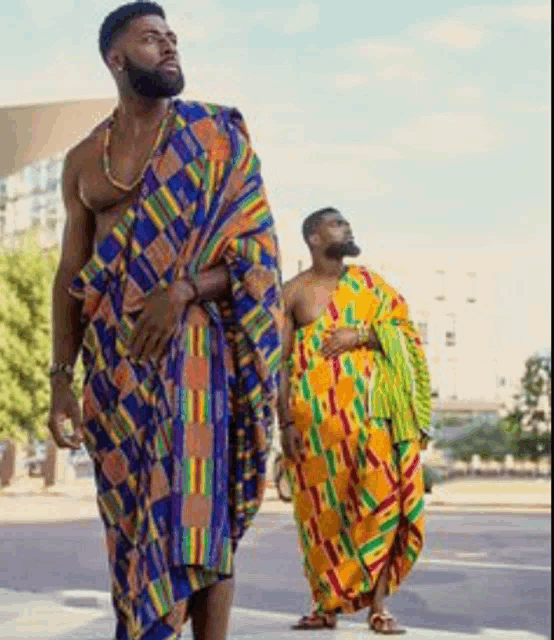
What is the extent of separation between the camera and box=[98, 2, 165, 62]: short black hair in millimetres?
4934

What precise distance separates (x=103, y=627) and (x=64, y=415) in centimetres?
436

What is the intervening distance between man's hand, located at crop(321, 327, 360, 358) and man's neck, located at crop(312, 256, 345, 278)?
10.1 inches

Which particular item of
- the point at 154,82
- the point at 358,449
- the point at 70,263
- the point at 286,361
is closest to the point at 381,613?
the point at 358,449

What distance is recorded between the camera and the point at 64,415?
5.05m

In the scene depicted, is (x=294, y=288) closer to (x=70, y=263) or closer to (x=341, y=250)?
(x=341, y=250)

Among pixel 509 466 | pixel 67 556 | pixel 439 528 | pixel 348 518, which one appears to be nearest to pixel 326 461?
pixel 348 518

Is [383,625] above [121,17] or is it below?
below

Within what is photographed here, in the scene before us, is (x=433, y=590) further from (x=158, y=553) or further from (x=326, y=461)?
(x=158, y=553)

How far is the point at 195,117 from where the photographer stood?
4973 mm

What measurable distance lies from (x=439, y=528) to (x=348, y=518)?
16.9 m

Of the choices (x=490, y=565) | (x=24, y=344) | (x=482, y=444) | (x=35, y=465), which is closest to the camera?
(x=490, y=565)

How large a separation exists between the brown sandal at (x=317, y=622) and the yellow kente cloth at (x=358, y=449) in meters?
0.04

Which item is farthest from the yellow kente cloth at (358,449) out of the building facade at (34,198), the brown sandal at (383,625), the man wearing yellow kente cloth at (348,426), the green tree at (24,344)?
the building facade at (34,198)

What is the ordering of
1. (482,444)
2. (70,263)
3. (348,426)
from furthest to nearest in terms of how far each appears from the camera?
(482,444) < (348,426) < (70,263)
